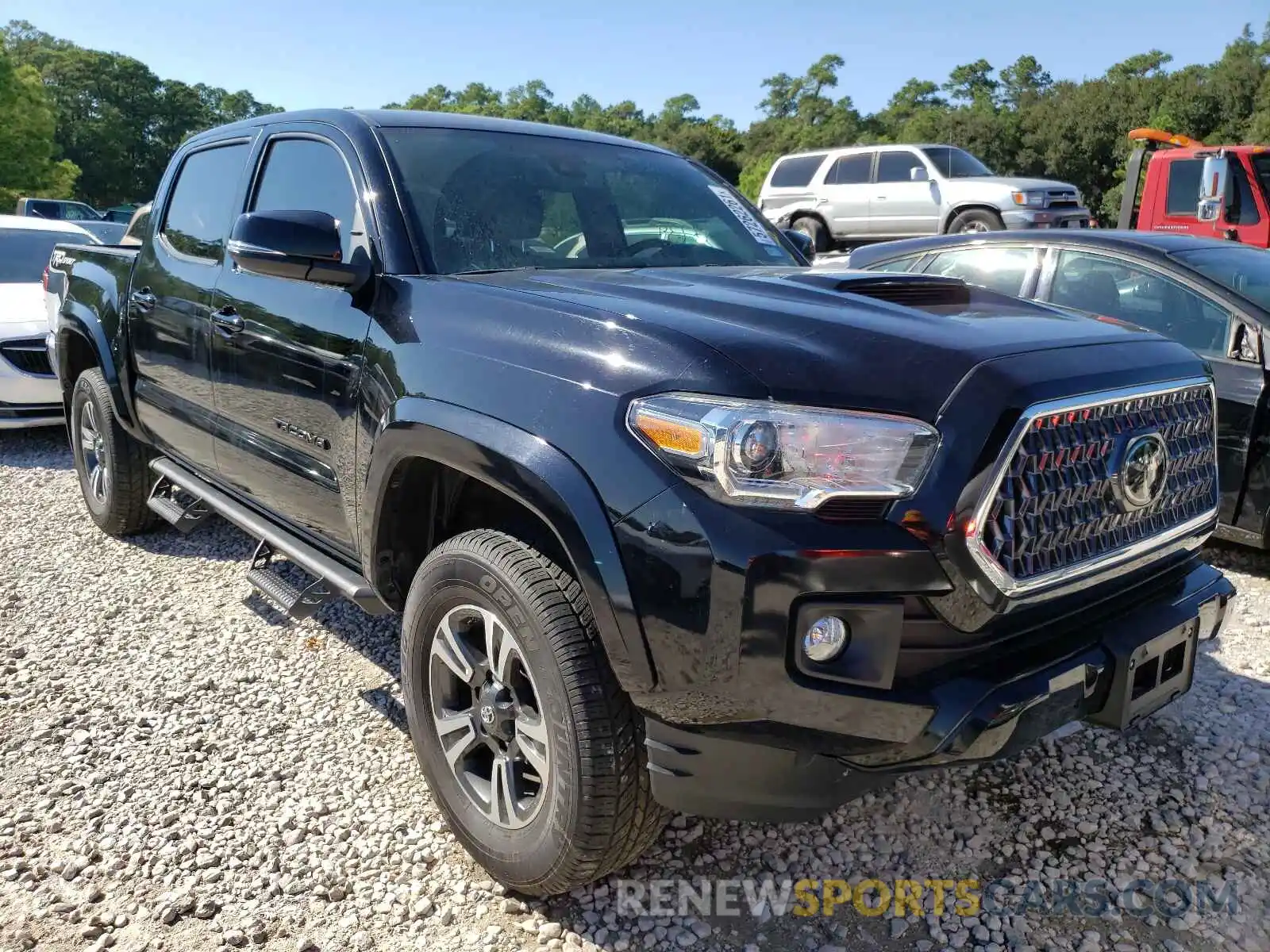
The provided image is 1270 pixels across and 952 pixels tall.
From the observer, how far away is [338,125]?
3096mm

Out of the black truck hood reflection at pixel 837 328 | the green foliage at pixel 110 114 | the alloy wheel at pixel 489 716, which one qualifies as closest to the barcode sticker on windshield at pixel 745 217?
the black truck hood reflection at pixel 837 328

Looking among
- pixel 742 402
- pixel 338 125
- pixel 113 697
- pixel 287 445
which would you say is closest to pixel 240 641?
pixel 113 697

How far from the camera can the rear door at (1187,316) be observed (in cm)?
429

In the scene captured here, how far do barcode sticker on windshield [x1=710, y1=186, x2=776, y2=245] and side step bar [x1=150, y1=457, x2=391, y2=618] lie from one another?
1858 millimetres

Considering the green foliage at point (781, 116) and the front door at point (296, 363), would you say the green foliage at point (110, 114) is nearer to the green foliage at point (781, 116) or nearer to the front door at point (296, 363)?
the green foliage at point (781, 116)

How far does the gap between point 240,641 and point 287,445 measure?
3.81ft

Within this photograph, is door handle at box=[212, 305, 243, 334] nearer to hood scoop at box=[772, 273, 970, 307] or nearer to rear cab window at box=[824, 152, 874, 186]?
hood scoop at box=[772, 273, 970, 307]

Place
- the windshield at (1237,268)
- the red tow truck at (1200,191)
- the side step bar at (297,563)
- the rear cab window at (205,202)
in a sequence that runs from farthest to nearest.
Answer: the red tow truck at (1200,191) < the windshield at (1237,268) < the rear cab window at (205,202) < the side step bar at (297,563)

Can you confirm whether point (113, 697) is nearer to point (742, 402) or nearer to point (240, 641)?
point (240, 641)

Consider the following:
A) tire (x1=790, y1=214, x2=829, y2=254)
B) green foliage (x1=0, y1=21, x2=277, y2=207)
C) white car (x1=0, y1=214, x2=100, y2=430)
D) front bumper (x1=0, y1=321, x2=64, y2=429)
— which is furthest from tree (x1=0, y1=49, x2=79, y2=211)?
front bumper (x1=0, y1=321, x2=64, y2=429)

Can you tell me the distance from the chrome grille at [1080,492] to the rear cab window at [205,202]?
9.80ft

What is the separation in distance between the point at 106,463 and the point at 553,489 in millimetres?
3849

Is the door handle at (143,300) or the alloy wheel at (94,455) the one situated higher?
the door handle at (143,300)

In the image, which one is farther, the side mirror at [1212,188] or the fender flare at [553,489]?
the side mirror at [1212,188]
